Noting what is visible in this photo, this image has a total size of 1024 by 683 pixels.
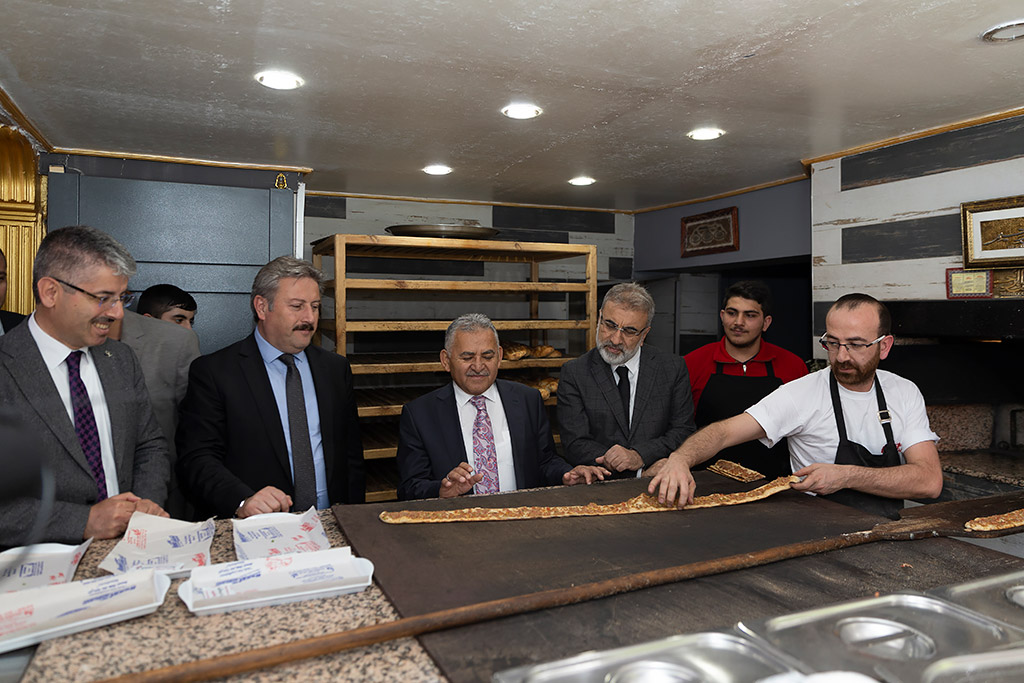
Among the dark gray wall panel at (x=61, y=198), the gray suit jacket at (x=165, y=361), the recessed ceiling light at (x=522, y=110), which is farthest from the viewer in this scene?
the dark gray wall panel at (x=61, y=198)

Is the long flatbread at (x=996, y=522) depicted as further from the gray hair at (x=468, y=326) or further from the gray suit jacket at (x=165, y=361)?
the gray suit jacket at (x=165, y=361)

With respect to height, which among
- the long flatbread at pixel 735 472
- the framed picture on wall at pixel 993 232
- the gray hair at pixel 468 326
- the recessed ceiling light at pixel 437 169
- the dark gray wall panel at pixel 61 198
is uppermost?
the recessed ceiling light at pixel 437 169

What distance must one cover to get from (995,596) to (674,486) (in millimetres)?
733

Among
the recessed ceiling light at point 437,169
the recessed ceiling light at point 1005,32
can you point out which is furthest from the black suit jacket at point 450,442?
the recessed ceiling light at point 437,169

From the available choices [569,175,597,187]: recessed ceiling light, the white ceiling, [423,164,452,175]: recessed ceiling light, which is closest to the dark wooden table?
the white ceiling

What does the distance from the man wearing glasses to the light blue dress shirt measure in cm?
128

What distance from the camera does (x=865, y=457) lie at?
2.17 metres

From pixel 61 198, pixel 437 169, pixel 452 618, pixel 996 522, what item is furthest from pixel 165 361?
pixel 996 522

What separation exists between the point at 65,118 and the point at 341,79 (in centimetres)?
161

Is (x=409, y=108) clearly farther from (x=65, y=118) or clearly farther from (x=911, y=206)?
(x=911, y=206)

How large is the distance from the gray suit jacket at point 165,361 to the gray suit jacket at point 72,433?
72cm

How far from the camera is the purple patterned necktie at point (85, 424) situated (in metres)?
1.91

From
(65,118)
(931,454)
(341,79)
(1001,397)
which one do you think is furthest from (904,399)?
(65,118)

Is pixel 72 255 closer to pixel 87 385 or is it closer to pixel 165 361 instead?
pixel 87 385
